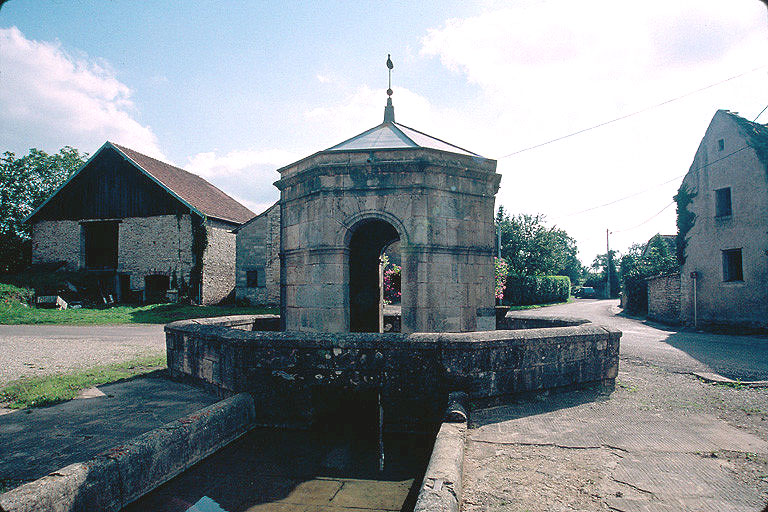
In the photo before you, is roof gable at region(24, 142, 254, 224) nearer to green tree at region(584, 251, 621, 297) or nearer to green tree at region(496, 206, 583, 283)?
green tree at region(496, 206, 583, 283)

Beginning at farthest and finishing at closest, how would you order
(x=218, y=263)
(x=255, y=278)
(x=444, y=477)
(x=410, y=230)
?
(x=218, y=263), (x=255, y=278), (x=410, y=230), (x=444, y=477)

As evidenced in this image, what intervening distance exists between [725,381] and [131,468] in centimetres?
853

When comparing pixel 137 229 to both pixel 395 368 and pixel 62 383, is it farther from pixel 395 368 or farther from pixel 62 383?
pixel 395 368

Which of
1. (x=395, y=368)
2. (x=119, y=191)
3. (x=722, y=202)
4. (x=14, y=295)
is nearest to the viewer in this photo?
(x=395, y=368)

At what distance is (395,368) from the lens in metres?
5.21

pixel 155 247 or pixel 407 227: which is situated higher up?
pixel 155 247

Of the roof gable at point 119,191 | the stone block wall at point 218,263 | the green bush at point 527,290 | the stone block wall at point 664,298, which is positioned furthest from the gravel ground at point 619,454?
the green bush at point 527,290

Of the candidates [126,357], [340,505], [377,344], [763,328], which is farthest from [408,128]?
[763,328]

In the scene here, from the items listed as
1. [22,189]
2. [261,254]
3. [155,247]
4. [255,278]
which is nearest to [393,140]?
[261,254]

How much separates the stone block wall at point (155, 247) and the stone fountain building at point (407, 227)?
57.6 feet

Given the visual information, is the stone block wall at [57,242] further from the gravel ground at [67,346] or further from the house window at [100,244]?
the gravel ground at [67,346]

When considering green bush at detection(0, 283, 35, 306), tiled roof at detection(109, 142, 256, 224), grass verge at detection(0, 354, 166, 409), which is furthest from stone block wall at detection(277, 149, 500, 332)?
green bush at detection(0, 283, 35, 306)

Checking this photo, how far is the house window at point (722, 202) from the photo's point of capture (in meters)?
16.1

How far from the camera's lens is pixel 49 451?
162 inches
